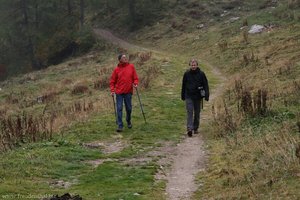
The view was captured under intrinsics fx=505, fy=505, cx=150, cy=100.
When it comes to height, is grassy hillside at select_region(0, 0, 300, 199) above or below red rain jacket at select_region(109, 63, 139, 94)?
below

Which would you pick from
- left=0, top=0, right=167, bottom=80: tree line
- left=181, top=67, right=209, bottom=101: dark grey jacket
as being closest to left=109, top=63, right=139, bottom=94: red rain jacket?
left=181, top=67, right=209, bottom=101: dark grey jacket

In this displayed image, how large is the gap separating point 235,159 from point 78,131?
589cm

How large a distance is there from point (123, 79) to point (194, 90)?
7.13ft

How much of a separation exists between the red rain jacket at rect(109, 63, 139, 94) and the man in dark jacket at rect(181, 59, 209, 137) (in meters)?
1.66

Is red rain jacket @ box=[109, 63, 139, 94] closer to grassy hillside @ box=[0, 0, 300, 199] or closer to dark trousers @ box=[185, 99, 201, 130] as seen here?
grassy hillside @ box=[0, 0, 300, 199]

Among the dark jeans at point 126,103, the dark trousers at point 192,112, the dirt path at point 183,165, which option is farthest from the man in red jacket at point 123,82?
the dirt path at point 183,165

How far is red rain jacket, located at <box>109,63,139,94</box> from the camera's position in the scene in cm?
1480

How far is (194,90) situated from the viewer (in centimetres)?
1405

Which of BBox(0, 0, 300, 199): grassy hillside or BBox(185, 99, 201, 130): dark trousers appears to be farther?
BBox(185, 99, 201, 130): dark trousers

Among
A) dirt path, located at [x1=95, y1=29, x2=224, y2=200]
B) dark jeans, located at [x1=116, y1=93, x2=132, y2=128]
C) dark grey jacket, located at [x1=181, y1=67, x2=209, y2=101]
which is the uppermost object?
dark grey jacket, located at [x1=181, y1=67, x2=209, y2=101]

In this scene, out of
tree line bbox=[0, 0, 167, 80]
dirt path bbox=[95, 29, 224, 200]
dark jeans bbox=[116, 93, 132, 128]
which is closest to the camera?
dirt path bbox=[95, 29, 224, 200]

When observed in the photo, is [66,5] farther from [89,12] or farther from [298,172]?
[298,172]

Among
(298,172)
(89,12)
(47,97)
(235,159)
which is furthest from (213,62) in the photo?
(89,12)

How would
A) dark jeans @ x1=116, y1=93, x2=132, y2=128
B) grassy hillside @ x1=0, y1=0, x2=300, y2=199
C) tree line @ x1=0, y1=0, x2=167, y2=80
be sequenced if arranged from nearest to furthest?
1. grassy hillside @ x1=0, y1=0, x2=300, y2=199
2. dark jeans @ x1=116, y1=93, x2=132, y2=128
3. tree line @ x1=0, y1=0, x2=167, y2=80
